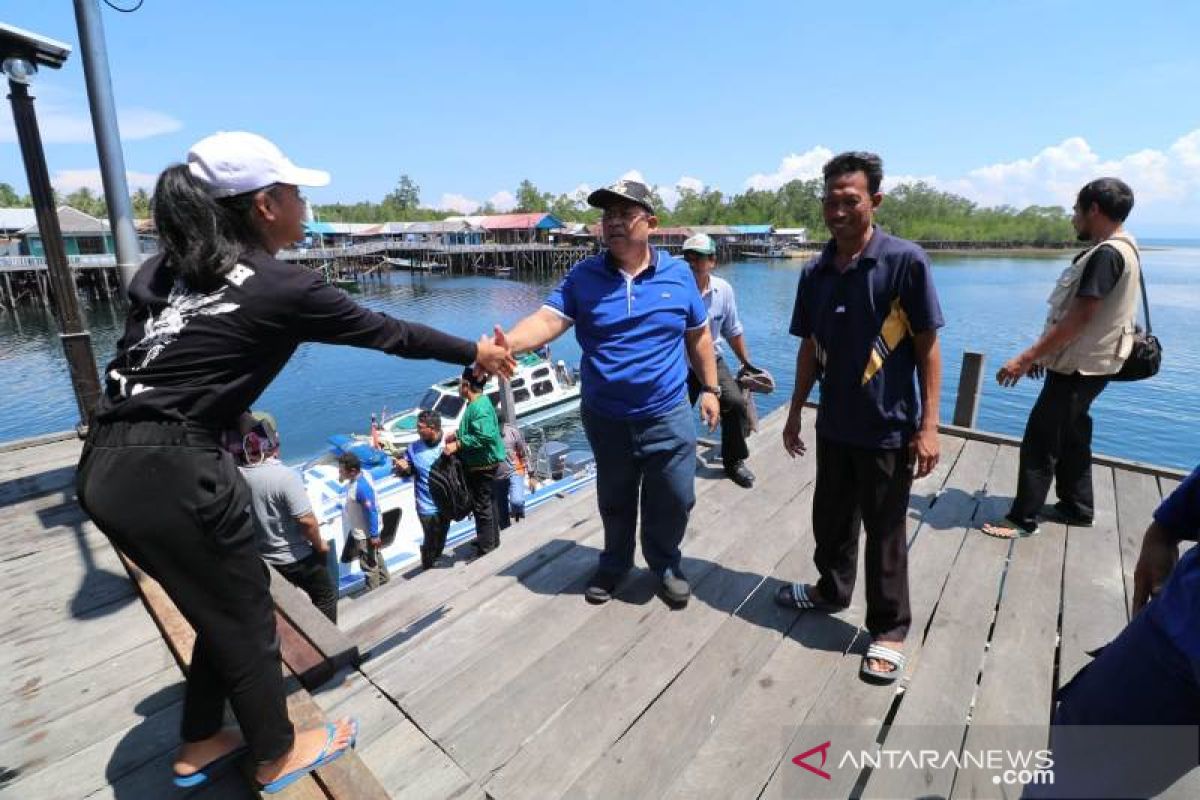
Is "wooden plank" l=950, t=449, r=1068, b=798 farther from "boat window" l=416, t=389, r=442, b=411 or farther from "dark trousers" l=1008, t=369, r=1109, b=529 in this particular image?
"boat window" l=416, t=389, r=442, b=411

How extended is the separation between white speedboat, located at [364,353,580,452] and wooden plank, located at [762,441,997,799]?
12.0m

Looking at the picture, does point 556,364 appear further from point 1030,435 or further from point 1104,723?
point 1104,723

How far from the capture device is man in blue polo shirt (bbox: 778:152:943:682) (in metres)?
2.37

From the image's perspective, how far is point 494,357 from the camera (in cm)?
239

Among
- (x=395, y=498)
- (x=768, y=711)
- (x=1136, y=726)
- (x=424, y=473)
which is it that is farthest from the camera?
(x=395, y=498)

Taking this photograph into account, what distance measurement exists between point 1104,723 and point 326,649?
8.91 ft

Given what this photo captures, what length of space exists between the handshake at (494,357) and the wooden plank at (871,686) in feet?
5.97

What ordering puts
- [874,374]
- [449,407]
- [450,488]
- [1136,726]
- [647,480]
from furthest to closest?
[449,407]
[450,488]
[647,480]
[874,374]
[1136,726]

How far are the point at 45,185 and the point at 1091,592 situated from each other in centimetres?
752

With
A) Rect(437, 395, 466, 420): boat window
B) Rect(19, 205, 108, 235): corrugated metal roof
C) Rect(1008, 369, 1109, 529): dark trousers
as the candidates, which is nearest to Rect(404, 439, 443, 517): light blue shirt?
Rect(1008, 369, 1109, 529): dark trousers

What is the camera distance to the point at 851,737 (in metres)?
2.22

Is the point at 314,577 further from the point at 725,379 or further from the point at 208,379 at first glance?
the point at 725,379

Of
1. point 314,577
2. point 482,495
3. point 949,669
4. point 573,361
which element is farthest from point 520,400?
point 949,669

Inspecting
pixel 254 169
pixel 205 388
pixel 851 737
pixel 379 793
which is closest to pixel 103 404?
pixel 205 388
